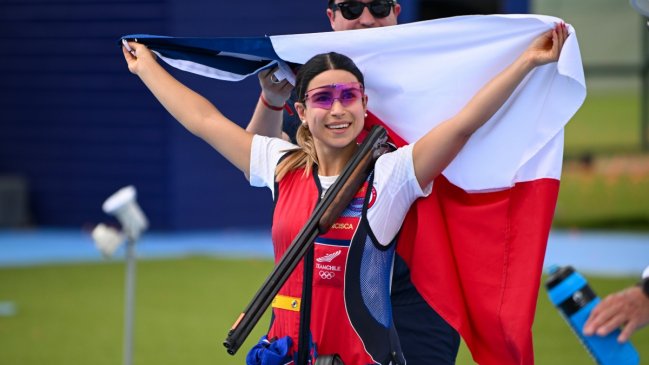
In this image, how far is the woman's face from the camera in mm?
4258

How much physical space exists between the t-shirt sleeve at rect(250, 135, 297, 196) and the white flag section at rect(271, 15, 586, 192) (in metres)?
0.44

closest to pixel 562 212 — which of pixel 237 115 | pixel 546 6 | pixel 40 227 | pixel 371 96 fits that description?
pixel 546 6

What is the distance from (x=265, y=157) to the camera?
4.45 metres

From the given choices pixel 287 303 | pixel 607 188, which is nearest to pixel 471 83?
pixel 287 303

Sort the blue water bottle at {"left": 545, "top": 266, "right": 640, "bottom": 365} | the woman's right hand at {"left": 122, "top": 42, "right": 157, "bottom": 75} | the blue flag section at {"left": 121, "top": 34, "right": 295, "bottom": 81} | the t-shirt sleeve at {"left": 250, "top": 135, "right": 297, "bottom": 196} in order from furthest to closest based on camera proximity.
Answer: the blue flag section at {"left": 121, "top": 34, "right": 295, "bottom": 81}
the woman's right hand at {"left": 122, "top": 42, "right": 157, "bottom": 75}
the t-shirt sleeve at {"left": 250, "top": 135, "right": 297, "bottom": 196}
the blue water bottle at {"left": 545, "top": 266, "right": 640, "bottom": 365}

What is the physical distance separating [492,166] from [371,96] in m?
0.59

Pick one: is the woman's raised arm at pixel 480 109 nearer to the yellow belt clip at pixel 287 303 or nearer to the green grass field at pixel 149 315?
the yellow belt clip at pixel 287 303

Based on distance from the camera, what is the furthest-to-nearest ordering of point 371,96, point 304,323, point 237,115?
point 237,115 < point 371,96 < point 304,323

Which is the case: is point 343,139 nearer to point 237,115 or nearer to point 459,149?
point 459,149

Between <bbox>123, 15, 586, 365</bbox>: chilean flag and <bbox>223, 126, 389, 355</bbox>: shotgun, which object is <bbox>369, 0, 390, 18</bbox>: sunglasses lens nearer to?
<bbox>123, 15, 586, 365</bbox>: chilean flag

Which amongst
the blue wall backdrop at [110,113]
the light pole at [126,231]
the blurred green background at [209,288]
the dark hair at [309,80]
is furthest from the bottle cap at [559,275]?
the blue wall backdrop at [110,113]

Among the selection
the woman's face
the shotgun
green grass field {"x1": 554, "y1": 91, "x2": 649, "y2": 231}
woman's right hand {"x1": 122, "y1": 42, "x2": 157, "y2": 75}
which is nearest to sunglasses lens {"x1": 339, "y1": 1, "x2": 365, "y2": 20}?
the woman's face

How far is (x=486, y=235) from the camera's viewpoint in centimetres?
446

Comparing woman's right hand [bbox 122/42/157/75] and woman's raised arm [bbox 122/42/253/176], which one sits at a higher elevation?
woman's right hand [bbox 122/42/157/75]
